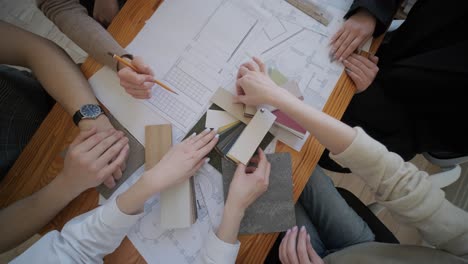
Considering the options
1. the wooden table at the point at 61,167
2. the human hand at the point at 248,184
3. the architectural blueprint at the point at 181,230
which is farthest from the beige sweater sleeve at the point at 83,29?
the human hand at the point at 248,184

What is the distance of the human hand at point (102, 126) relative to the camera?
0.77m

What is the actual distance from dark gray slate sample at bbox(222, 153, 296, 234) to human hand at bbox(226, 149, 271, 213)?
0.02 metres

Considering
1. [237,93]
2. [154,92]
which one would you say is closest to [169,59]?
[154,92]

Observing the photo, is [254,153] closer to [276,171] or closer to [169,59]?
[276,171]

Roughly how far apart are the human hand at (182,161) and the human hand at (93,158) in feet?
0.38

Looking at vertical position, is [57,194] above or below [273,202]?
below

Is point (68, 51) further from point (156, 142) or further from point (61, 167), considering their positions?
point (156, 142)

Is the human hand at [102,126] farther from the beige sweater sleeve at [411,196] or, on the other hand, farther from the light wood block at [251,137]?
the beige sweater sleeve at [411,196]

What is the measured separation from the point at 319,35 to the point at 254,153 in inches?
16.6

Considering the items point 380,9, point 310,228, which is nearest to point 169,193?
point 310,228

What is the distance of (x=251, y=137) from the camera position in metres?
0.75

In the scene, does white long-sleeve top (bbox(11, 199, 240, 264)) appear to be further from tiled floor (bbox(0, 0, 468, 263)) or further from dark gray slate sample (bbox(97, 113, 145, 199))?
tiled floor (bbox(0, 0, 468, 263))

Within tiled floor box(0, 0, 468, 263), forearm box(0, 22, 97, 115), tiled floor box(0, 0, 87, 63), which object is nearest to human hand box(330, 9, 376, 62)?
forearm box(0, 22, 97, 115)

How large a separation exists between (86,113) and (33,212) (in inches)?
11.4
